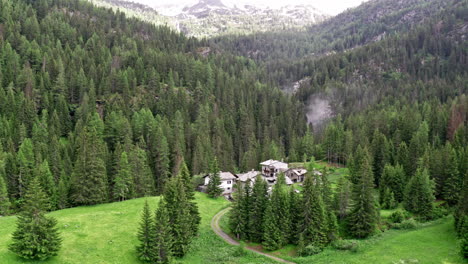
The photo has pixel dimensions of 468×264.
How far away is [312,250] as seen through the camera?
58.3 m

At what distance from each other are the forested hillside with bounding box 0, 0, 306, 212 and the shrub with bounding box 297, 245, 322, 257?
4426 centimetres

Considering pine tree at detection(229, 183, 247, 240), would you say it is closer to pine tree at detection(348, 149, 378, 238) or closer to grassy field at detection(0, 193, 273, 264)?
grassy field at detection(0, 193, 273, 264)

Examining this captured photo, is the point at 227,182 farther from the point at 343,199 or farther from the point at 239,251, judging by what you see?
the point at 239,251

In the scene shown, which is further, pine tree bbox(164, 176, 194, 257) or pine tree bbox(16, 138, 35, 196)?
pine tree bbox(16, 138, 35, 196)

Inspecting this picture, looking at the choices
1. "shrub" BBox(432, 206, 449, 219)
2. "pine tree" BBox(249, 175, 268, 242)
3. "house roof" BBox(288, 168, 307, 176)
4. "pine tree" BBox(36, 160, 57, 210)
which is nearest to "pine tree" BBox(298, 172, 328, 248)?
"pine tree" BBox(249, 175, 268, 242)

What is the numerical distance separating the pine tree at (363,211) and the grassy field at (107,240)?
738 inches

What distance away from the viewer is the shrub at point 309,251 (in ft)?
191

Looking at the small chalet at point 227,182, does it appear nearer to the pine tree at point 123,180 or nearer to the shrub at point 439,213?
the pine tree at point 123,180


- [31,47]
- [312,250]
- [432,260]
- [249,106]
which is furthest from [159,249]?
[31,47]

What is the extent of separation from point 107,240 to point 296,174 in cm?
6615

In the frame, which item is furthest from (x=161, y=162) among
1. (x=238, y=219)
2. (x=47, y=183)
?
(x=238, y=219)

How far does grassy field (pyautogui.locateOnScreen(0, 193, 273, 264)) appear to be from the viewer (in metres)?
51.4

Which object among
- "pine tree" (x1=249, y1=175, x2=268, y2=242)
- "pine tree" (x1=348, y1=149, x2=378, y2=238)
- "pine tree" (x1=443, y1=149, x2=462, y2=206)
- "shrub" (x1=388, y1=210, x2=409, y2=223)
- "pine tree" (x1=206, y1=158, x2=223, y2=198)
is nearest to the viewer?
"pine tree" (x1=348, y1=149, x2=378, y2=238)

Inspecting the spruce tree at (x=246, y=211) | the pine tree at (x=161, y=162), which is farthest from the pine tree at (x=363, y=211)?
the pine tree at (x=161, y=162)
